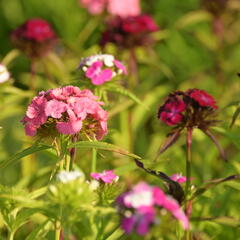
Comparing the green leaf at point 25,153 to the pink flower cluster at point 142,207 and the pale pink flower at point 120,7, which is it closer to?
the pink flower cluster at point 142,207

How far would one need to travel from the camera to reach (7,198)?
213cm

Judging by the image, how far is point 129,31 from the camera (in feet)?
14.7

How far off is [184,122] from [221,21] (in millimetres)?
3622

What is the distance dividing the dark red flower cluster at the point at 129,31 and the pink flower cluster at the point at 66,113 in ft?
7.10

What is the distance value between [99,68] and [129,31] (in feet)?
4.89

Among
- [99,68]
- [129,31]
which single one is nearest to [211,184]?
[99,68]

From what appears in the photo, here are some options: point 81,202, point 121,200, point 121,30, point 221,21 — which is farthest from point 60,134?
point 221,21

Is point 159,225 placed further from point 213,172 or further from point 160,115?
point 213,172

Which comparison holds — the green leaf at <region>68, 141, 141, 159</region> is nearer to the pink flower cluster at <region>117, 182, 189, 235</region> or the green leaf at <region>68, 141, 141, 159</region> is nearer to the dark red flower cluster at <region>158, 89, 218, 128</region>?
the dark red flower cluster at <region>158, 89, 218, 128</region>

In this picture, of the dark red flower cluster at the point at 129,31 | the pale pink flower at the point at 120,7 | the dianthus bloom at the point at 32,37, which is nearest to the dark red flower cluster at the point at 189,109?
the dark red flower cluster at the point at 129,31

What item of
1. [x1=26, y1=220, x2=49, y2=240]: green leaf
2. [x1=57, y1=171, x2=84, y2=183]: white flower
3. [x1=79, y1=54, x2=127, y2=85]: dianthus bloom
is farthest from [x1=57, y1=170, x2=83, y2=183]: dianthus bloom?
[x1=79, y1=54, x2=127, y2=85]: dianthus bloom

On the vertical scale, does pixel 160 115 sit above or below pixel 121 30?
above

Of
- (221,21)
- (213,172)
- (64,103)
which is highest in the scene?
(64,103)

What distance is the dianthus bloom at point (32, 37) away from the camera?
450 cm
